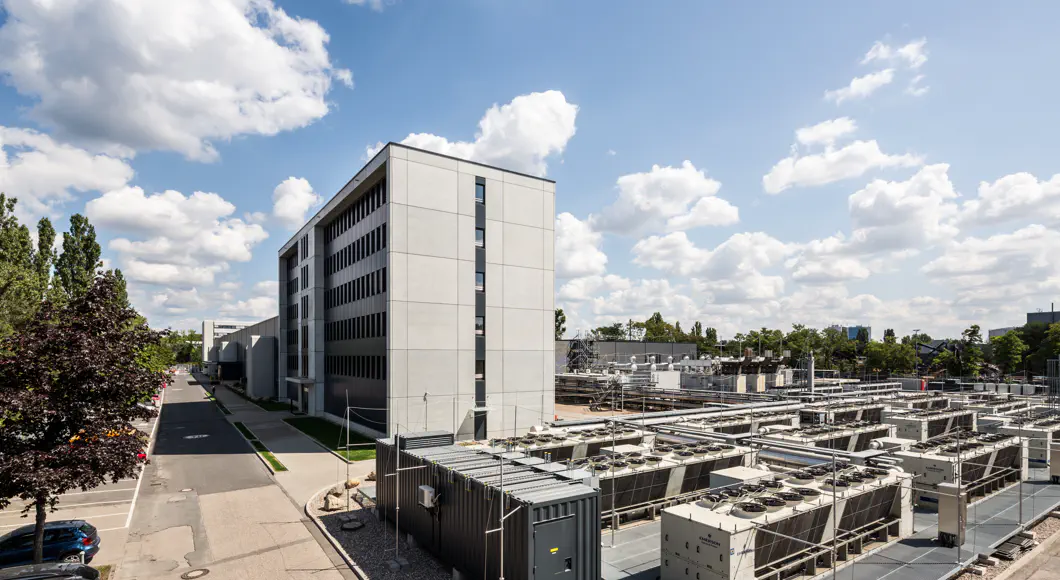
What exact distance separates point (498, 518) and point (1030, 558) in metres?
17.3

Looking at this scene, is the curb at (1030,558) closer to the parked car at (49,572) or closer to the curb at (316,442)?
the parked car at (49,572)

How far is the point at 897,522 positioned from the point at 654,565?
28.3 feet

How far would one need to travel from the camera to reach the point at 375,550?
17.6 meters

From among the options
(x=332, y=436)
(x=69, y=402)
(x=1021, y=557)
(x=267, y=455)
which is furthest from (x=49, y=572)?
(x=1021, y=557)

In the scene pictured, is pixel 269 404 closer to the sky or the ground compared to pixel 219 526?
closer to the ground

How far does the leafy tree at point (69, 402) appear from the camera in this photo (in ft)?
44.4

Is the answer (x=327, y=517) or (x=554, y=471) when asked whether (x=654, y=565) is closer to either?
(x=554, y=471)

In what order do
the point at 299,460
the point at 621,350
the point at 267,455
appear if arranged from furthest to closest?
the point at 621,350 → the point at 267,455 → the point at 299,460

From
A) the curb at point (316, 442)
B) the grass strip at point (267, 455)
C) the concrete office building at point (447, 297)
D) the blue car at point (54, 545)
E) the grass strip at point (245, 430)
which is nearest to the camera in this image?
the blue car at point (54, 545)

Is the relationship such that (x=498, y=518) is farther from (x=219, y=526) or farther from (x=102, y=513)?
(x=102, y=513)

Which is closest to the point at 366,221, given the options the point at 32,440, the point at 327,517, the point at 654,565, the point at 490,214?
the point at 490,214

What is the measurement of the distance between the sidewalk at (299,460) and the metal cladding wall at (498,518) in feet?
31.7

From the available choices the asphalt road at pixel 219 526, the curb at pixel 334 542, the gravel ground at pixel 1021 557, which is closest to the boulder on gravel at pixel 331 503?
the curb at pixel 334 542

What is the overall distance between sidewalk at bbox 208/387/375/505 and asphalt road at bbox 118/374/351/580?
0.93 metres
